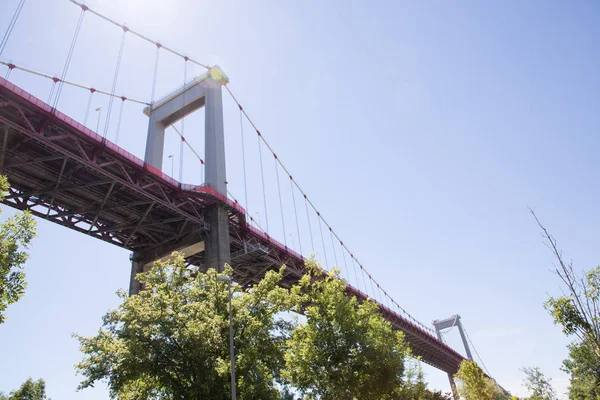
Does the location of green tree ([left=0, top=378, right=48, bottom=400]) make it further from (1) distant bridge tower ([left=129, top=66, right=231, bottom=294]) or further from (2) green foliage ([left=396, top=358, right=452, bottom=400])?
(2) green foliage ([left=396, top=358, right=452, bottom=400])

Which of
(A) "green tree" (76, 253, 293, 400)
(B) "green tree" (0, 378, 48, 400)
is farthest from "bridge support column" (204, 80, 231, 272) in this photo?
(B) "green tree" (0, 378, 48, 400)

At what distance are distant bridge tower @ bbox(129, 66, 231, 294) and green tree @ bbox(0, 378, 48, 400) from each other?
26.0 metres

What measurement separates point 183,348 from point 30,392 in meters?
48.0

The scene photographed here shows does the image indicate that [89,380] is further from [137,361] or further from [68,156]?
[68,156]

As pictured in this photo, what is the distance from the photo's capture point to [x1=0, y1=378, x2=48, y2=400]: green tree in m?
48.4

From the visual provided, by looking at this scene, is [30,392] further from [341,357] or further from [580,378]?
[580,378]

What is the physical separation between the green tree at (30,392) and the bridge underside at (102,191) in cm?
2745

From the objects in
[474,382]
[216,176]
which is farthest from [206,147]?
[474,382]

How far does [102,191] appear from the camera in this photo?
3219 centimetres

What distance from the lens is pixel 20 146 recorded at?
26.6 m

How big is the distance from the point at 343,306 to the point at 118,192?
23392 mm

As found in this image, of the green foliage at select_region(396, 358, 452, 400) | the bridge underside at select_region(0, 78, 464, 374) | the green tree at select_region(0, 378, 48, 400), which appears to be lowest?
the green foliage at select_region(396, 358, 452, 400)

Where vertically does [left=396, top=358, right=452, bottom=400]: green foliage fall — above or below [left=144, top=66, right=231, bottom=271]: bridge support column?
below

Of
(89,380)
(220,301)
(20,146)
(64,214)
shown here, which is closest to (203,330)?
(220,301)
